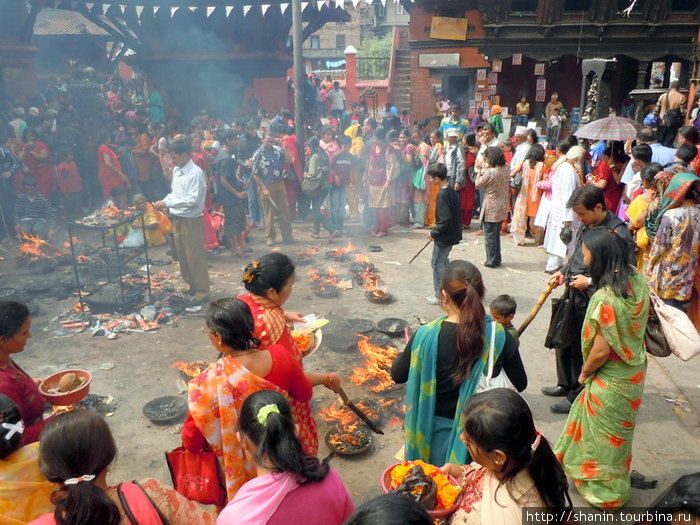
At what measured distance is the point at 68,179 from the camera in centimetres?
1122

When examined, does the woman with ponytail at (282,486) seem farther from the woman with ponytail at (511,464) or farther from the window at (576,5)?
the window at (576,5)

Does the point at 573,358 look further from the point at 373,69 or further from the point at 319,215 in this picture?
the point at 373,69

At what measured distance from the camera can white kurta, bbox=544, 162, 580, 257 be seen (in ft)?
27.3

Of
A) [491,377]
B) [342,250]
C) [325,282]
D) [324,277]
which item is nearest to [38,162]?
[342,250]

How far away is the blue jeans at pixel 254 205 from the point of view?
1094cm

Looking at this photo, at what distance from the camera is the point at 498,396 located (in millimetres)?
2133

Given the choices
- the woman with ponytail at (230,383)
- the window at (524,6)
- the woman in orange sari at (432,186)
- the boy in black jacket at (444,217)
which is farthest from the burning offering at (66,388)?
the window at (524,6)

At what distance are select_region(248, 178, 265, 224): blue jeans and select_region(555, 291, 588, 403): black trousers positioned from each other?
295 inches

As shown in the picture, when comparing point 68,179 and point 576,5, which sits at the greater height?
point 576,5

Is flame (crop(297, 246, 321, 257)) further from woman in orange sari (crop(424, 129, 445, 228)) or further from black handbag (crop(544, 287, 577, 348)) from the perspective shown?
black handbag (crop(544, 287, 577, 348))

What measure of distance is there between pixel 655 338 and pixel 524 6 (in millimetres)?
21305

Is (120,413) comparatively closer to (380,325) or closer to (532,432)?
(380,325)

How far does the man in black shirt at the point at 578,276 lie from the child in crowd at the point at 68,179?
1043 cm

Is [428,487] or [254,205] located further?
[254,205]
